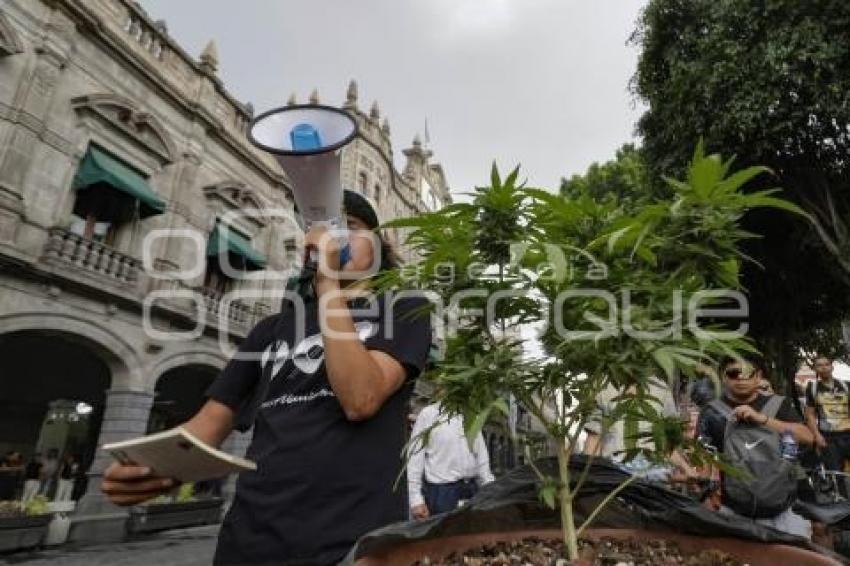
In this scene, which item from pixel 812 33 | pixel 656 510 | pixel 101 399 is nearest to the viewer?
pixel 656 510

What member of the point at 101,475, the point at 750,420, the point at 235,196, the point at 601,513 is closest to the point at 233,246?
the point at 235,196

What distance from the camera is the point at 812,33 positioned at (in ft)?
26.8

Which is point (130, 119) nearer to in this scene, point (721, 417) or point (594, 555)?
point (721, 417)

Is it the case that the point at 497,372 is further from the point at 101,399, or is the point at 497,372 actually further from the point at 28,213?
the point at 101,399

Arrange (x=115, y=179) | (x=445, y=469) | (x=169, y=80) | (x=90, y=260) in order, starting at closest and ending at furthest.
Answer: (x=445, y=469), (x=90, y=260), (x=115, y=179), (x=169, y=80)

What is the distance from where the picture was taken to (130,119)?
10.5 metres

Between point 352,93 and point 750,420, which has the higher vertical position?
point 352,93

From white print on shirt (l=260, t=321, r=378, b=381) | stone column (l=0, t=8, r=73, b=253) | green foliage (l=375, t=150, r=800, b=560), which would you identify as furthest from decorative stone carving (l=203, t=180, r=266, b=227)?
green foliage (l=375, t=150, r=800, b=560)

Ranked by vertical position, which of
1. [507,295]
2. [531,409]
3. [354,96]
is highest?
[354,96]

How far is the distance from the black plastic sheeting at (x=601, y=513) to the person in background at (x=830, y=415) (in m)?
6.02

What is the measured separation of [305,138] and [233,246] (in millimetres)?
11804

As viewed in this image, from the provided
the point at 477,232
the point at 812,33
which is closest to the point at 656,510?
the point at 477,232

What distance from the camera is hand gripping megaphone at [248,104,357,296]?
146cm

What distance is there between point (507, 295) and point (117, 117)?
11.4 m
